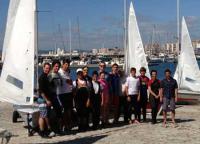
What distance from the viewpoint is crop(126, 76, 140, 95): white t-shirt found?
45.9ft

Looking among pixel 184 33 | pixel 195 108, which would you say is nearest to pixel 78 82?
pixel 195 108

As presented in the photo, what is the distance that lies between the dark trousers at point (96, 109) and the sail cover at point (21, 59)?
2263 mm

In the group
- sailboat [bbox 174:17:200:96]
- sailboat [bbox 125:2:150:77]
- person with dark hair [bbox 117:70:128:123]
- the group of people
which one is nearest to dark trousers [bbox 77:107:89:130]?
the group of people

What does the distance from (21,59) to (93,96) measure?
8.33 feet

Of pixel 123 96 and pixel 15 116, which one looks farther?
pixel 15 116

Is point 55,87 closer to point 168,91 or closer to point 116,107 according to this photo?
point 116,107

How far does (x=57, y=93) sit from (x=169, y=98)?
3446 millimetres

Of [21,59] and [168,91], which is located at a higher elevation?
[21,59]

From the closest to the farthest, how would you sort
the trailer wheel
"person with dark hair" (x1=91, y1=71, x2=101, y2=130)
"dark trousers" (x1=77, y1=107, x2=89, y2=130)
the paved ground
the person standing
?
1. the paved ground
2. "dark trousers" (x1=77, y1=107, x2=89, y2=130)
3. "person with dark hair" (x1=91, y1=71, x2=101, y2=130)
4. the person standing
5. the trailer wheel

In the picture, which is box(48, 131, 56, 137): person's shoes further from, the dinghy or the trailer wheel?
the trailer wheel

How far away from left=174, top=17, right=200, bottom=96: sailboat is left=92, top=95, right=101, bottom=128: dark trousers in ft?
31.5

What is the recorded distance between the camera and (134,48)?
20.9m

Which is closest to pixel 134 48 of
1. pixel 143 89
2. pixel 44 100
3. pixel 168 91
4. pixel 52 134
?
pixel 143 89

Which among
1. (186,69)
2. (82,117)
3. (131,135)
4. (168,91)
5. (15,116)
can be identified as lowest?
(131,135)
